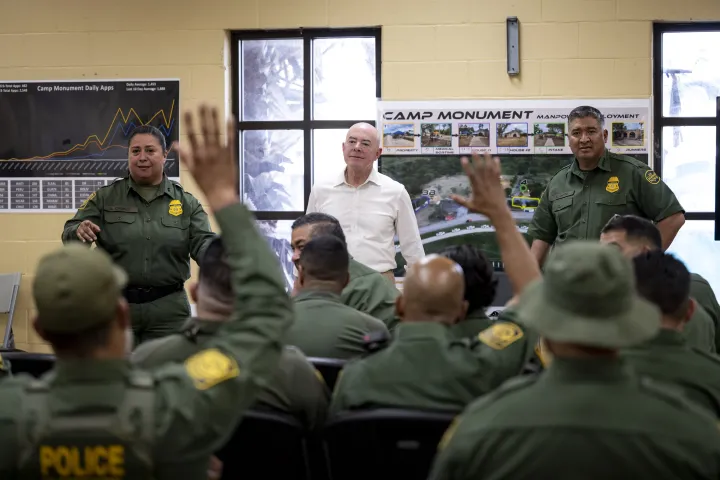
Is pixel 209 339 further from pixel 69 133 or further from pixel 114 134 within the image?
pixel 69 133

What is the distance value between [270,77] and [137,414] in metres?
4.46

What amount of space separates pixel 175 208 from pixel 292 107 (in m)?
1.72

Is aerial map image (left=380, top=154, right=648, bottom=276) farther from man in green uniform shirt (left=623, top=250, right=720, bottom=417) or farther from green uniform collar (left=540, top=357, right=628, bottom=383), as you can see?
green uniform collar (left=540, top=357, right=628, bottom=383)

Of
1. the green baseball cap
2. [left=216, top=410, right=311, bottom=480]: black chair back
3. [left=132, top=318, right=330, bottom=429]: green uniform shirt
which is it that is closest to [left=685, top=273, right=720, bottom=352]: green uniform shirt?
[left=132, top=318, right=330, bottom=429]: green uniform shirt

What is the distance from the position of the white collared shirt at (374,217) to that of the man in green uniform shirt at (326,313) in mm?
1964

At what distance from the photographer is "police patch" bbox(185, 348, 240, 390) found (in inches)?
52.5

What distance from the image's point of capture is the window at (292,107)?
5.47 m

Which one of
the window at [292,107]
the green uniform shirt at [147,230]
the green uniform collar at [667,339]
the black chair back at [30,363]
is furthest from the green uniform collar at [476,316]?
the window at [292,107]

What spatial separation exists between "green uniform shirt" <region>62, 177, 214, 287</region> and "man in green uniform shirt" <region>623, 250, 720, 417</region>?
2394mm

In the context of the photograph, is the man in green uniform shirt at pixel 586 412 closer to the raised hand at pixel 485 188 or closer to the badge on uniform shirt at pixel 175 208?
the raised hand at pixel 485 188

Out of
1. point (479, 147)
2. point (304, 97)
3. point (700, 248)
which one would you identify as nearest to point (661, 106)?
point (700, 248)

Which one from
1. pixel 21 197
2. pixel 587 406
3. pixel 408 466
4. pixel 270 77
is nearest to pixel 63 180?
pixel 21 197

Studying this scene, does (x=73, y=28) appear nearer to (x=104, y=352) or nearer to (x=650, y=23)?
(x=650, y=23)

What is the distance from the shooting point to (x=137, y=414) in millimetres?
1278
